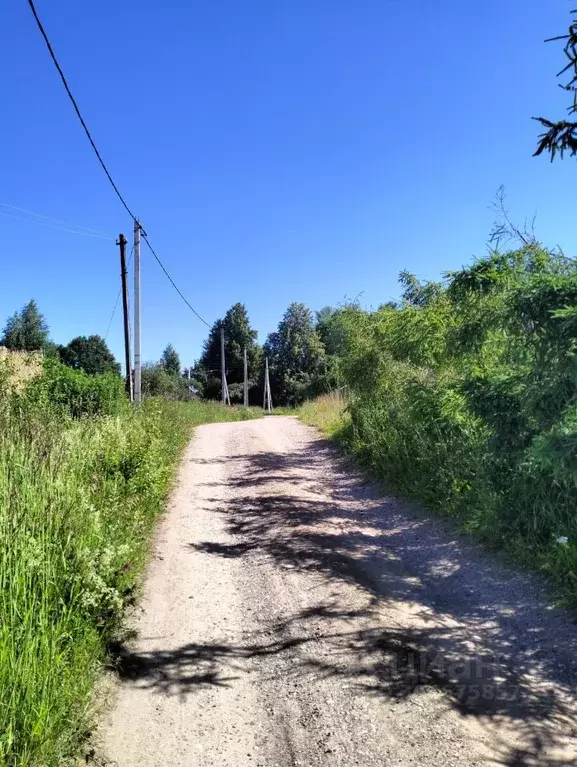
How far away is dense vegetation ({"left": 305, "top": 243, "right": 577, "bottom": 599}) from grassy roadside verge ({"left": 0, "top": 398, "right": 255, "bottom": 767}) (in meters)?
2.98

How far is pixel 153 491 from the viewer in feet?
23.1

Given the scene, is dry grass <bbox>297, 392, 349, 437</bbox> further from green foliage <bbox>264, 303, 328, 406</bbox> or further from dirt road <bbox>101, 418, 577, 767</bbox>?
green foliage <bbox>264, 303, 328, 406</bbox>

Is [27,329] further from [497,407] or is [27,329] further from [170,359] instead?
[497,407]

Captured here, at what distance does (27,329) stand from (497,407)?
2284 inches

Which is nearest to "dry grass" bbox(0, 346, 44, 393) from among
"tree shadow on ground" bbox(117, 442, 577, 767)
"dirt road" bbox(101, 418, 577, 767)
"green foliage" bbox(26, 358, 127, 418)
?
"green foliage" bbox(26, 358, 127, 418)

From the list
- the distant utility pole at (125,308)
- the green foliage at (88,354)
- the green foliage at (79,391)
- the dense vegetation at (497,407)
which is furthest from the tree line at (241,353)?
the dense vegetation at (497,407)

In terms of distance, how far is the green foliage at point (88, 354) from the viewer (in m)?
58.2

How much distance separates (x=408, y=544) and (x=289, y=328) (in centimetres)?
5186

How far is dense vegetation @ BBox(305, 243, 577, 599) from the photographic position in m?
3.42

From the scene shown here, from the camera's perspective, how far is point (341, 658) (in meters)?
3.26

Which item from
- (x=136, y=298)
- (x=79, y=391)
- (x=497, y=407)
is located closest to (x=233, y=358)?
(x=136, y=298)

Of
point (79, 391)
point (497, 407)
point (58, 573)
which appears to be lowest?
point (58, 573)

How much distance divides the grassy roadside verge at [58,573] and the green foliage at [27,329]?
5008 cm

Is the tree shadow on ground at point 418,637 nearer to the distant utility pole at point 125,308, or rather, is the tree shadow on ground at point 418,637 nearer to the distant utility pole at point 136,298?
the distant utility pole at point 136,298
